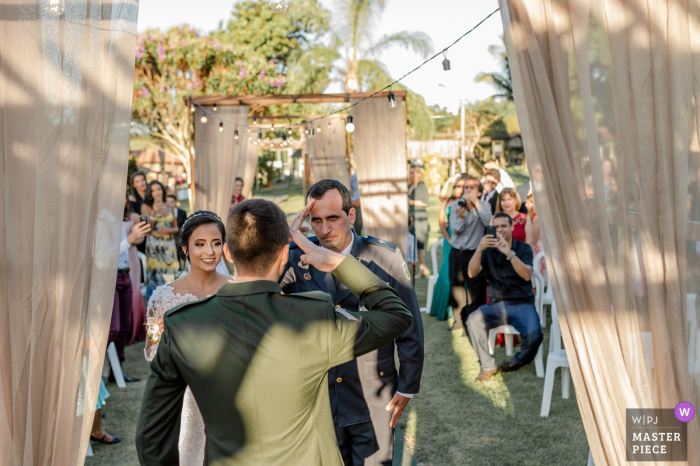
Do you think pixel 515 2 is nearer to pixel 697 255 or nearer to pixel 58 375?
pixel 697 255

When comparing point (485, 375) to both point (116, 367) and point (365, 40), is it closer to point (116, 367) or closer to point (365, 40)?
point (116, 367)

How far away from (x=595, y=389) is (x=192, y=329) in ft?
4.31

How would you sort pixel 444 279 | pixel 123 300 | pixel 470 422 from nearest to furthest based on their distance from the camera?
pixel 470 422 < pixel 123 300 < pixel 444 279

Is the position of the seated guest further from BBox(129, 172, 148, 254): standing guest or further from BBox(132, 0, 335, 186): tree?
BBox(132, 0, 335, 186): tree

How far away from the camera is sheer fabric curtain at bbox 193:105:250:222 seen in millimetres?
10570

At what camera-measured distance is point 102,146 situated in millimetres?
1903

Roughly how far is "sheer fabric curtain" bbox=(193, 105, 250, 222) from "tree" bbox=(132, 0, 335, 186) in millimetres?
6115

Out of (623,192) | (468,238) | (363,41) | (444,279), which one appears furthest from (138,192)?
(363,41)

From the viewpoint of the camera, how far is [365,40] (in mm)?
23953

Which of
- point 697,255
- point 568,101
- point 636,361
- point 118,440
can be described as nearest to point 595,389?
point 636,361

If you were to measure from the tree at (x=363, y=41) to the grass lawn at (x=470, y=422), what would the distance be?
18.9 metres

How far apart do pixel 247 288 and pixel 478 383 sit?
4105 millimetres

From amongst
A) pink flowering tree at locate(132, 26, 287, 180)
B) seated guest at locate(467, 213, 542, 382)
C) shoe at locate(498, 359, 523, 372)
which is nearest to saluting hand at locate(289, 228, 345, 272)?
seated guest at locate(467, 213, 542, 382)

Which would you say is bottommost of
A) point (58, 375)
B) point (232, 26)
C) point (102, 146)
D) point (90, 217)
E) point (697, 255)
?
point (58, 375)
